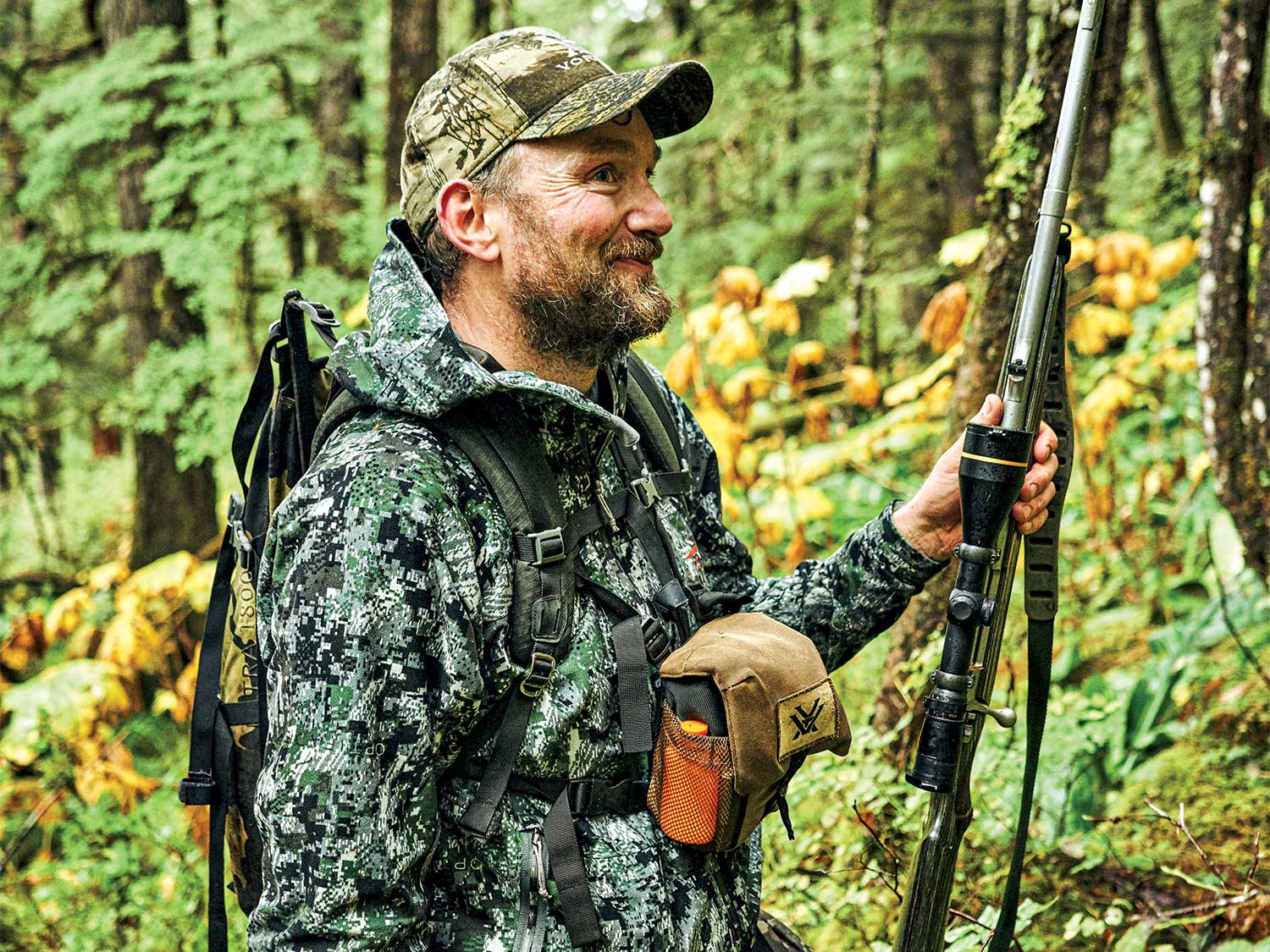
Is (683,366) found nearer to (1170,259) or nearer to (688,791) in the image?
(1170,259)

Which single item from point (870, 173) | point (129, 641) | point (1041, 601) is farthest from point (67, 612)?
point (870, 173)

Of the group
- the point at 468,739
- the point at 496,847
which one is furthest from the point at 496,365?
the point at 496,847

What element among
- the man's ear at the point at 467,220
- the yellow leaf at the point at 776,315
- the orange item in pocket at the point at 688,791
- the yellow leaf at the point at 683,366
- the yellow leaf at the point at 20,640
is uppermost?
the man's ear at the point at 467,220

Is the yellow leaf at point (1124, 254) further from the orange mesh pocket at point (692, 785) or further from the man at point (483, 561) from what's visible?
the orange mesh pocket at point (692, 785)

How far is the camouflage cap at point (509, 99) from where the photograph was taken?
2.30 metres

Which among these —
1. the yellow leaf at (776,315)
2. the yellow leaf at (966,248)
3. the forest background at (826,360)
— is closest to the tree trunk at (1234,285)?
the forest background at (826,360)

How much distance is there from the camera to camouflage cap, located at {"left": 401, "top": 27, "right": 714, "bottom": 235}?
230 centimetres

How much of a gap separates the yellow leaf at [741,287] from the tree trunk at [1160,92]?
3674 mm

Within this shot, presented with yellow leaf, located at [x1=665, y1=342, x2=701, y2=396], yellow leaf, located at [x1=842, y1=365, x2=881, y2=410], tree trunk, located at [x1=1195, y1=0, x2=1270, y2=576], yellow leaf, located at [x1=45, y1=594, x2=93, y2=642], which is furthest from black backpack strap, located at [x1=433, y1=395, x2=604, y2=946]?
yellow leaf, located at [x1=45, y1=594, x2=93, y2=642]

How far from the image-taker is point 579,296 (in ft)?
7.60

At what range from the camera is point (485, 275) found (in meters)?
2.42

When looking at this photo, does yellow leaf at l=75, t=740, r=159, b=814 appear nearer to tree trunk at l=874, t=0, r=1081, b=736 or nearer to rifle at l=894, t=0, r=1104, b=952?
tree trunk at l=874, t=0, r=1081, b=736

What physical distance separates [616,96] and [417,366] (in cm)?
73

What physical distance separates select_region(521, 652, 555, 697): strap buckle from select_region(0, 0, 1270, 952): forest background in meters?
1.57
